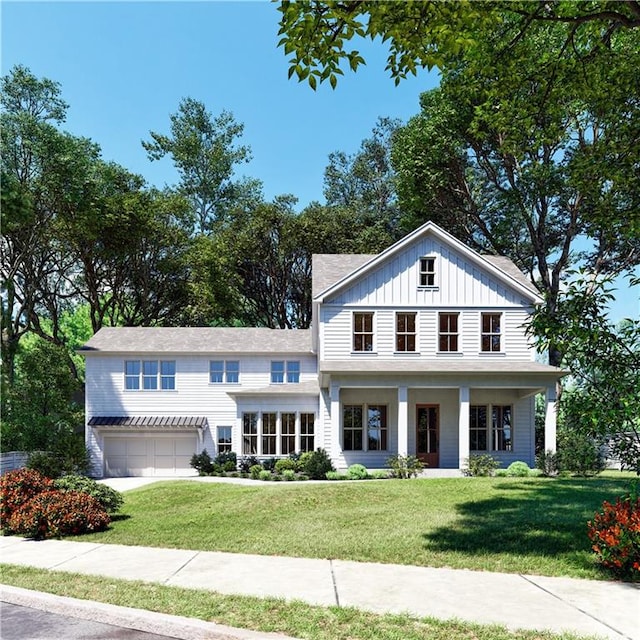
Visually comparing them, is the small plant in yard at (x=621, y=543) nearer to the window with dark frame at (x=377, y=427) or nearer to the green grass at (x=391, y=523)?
the green grass at (x=391, y=523)

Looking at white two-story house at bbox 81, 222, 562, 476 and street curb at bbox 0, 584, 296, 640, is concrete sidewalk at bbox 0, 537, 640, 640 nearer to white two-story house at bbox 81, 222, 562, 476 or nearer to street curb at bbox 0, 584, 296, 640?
street curb at bbox 0, 584, 296, 640

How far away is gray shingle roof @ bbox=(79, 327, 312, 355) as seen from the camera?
2844 cm

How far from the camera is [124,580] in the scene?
800 centimetres

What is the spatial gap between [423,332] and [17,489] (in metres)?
17.2

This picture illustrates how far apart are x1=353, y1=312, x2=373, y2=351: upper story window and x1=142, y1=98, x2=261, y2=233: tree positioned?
24354 mm

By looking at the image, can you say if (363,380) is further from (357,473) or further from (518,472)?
(518,472)

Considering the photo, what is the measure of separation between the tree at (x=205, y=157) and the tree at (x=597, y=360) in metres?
39.9

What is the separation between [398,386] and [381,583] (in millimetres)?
15896

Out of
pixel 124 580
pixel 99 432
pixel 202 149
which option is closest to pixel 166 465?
pixel 99 432

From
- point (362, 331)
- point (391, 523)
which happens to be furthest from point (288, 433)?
point (391, 523)

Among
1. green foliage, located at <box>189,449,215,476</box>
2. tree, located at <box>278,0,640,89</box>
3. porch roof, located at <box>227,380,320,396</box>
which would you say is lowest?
green foliage, located at <box>189,449,215,476</box>

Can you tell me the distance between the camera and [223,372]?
93.7ft

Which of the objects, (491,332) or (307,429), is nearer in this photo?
(491,332)

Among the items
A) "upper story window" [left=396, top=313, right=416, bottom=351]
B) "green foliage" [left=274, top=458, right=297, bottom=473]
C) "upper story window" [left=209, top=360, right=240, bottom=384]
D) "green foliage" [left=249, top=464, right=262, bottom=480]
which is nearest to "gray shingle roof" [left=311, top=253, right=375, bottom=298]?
"upper story window" [left=396, top=313, right=416, bottom=351]
